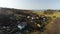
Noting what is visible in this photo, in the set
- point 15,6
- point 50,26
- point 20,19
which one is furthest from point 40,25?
point 15,6

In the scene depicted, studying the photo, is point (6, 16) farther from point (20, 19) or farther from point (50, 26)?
point (50, 26)

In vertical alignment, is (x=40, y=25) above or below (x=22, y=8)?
below

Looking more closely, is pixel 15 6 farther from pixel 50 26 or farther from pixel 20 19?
pixel 50 26

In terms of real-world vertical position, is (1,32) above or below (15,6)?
below

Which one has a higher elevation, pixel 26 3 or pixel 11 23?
pixel 26 3

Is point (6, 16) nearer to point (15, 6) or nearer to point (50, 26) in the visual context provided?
point (15, 6)

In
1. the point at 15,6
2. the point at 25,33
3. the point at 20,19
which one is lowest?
the point at 25,33

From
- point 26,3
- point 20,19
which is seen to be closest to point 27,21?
point 20,19

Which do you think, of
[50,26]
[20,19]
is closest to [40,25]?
[50,26]
